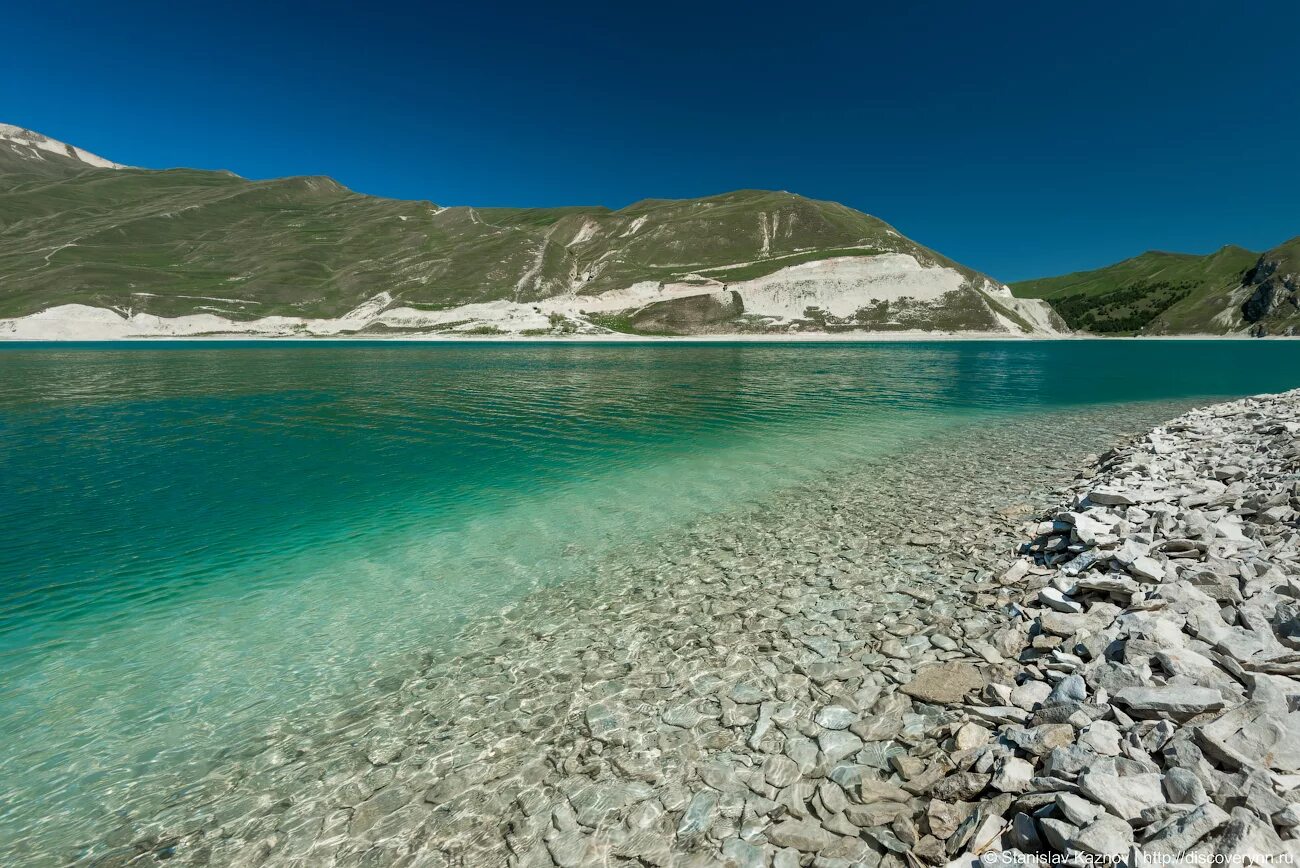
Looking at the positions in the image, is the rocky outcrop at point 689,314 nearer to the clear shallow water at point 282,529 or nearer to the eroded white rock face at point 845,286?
the eroded white rock face at point 845,286

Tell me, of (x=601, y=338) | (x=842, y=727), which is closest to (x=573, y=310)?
(x=601, y=338)

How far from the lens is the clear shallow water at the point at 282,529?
807cm

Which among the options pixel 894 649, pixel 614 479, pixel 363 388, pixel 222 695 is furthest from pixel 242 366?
pixel 894 649

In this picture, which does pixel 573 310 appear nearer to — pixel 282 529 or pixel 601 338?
pixel 601 338

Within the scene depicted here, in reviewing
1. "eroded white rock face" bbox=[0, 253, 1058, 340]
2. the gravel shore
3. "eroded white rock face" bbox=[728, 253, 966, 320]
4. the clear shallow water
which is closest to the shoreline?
"eroded white rock face" bbox=[0, 253, 1058, 340]

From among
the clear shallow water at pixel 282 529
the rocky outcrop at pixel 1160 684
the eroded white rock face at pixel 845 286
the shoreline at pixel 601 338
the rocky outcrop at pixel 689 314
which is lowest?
the clear shallow water at pixel 282 529

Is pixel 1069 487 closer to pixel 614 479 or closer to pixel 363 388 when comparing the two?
pixel 614 479

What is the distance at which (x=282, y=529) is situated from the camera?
51.6ft

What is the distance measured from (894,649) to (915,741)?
7.57 ft

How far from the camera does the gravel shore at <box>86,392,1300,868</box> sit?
4824mm

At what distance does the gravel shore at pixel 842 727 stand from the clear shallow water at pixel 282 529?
Answer: 1.35 m

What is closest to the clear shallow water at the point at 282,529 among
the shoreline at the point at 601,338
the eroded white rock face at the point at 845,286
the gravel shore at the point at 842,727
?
the gravel shore at the point at 842,727

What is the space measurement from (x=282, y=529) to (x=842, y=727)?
15823mm

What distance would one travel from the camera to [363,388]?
50.8 metres
